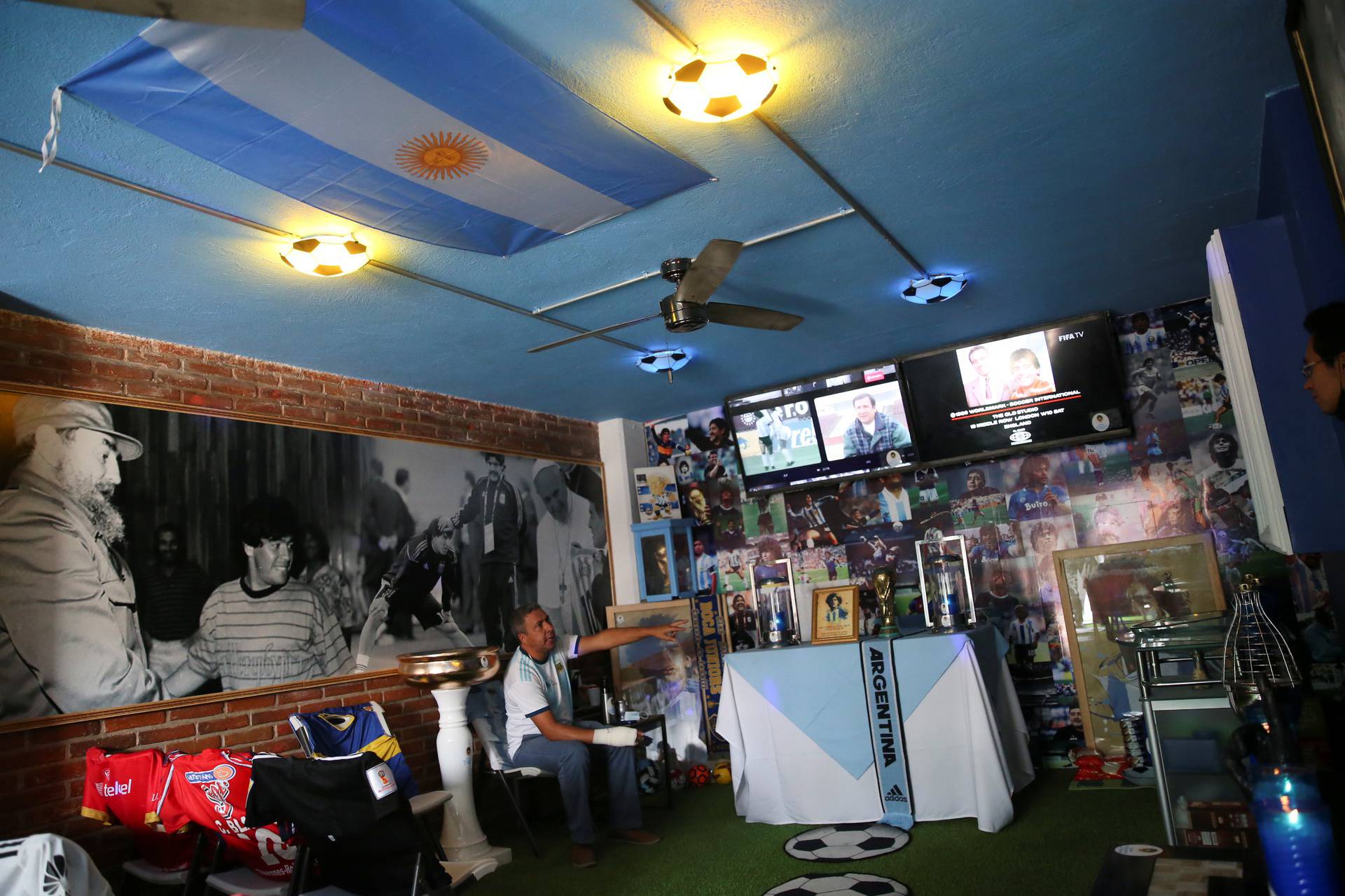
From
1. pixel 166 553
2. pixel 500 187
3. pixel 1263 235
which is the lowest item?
pixel 166 553

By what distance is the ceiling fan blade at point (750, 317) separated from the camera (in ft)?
12.9

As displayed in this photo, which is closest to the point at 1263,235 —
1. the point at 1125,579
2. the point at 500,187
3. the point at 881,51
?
the point at 881,51

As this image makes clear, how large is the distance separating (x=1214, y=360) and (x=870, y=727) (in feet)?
10.5

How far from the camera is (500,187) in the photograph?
117 inches

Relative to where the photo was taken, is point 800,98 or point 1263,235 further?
point 1263,235

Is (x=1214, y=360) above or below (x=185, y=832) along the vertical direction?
above

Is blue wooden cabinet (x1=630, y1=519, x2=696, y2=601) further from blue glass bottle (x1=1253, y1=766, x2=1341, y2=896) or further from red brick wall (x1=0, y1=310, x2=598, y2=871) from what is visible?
blue glass bottle (x1=1253, y1=766, x2=1341, y2=896)

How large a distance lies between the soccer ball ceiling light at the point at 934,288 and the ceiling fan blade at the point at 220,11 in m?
3.50

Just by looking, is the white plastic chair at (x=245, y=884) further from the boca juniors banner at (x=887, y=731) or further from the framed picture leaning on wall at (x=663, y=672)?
the framed picture leaning on wall at (x=663, y=672)

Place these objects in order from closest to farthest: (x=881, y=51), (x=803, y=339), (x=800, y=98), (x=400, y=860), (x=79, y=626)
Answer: (x=881, y=51)
(x=800, y=98)
(x=400, y=860)
(x=79, y=626)
(x=803, y=339)

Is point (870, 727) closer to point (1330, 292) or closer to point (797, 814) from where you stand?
point (797, 814)

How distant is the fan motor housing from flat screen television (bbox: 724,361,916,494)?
8.52ft

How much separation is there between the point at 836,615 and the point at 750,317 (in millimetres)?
1981

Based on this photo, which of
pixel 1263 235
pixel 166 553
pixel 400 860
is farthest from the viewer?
pixel 166 553
